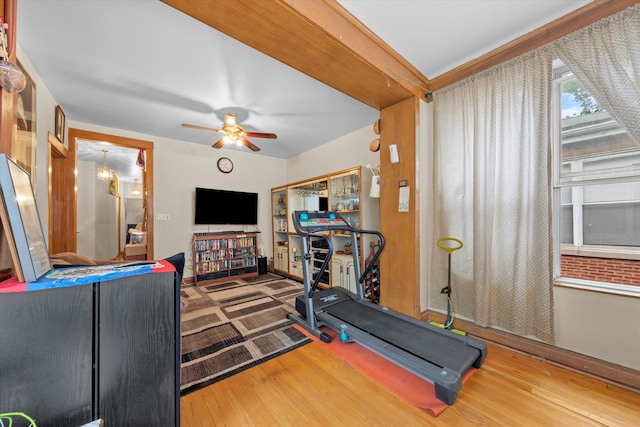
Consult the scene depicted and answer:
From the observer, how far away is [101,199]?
6066 mm

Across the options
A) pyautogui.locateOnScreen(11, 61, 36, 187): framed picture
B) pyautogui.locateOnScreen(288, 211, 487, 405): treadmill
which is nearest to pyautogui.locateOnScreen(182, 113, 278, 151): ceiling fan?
pyautogui.locateOnScreen(11, 61, 36, 187): framed picture

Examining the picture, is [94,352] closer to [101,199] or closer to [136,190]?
[101,199]

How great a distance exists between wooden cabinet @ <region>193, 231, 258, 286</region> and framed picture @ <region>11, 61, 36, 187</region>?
2.41 meters

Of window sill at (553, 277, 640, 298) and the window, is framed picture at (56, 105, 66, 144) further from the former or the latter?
window sill at (553, 277, 640, 298)

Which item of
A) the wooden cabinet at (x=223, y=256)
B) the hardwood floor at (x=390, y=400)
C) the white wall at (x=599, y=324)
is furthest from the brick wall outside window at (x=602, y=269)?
the wooden cabinet at (x=223, y=256)

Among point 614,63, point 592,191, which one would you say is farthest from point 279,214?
point 614,63

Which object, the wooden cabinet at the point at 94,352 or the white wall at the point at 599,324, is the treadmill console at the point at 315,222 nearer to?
the wooden cabinet at the point at 94,352

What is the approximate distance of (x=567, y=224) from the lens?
1.93 metres

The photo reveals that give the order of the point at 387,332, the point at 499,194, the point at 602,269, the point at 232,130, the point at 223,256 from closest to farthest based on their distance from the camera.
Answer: the point at 602,269 → the point at 387,332 → the point at 499,194 → the point at 232,130 → the point at 223,256

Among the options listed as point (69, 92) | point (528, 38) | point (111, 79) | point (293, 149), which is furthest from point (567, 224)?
point (69, 92)

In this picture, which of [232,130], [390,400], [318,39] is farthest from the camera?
[232,130]

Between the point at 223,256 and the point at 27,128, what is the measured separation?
300 cm

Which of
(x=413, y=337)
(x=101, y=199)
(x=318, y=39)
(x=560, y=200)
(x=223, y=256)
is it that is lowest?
(x=413, y=337)

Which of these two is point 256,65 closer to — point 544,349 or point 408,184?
point 408,184
